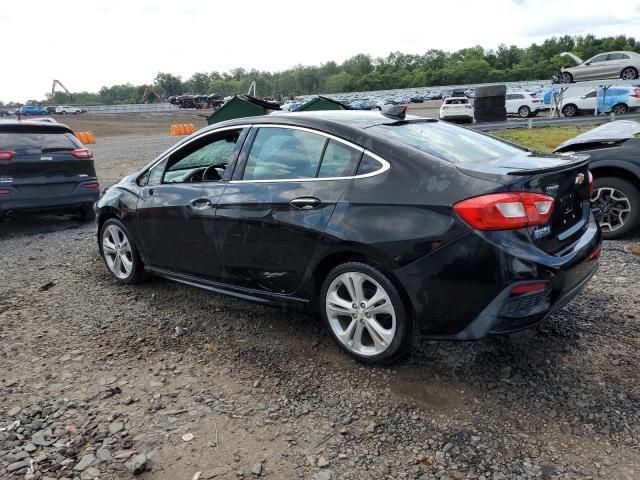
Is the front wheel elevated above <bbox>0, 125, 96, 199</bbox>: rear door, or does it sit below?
below

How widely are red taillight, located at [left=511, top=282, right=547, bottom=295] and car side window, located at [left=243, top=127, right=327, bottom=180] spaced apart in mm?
1476

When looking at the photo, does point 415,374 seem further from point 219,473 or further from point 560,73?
point 560,73

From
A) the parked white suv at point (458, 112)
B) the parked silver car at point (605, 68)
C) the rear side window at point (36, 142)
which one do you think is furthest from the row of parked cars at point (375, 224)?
A: the parked white suv at point (458, 112)

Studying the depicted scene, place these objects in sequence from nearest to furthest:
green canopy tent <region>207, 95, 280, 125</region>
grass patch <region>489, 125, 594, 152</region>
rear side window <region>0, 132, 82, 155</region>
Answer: rear side window <region>0, 132, 82, 155</region>
green canopy tent <region>207, 95, 280, 125</region>
grass patch <region>489, 125, 594, 152</region>

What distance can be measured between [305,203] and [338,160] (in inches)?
13.9

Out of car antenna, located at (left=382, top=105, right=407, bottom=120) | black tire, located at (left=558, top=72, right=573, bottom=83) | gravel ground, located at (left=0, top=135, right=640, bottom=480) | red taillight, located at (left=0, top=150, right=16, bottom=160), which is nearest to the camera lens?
gravel ground, located at (left=0, top=135, right=640, bottom=480)

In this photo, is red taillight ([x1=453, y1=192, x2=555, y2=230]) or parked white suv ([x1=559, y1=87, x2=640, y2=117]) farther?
parked white suv ([x1=559, y1=87, x2=640, y2=117])

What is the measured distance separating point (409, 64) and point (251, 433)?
5996 inches

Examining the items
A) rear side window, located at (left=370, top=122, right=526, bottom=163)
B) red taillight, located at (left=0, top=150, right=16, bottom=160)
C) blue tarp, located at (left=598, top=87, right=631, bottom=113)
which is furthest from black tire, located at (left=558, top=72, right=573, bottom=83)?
red taillight, located at (left=0, top=150, right=16, bottom=160)

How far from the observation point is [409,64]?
145500 mm

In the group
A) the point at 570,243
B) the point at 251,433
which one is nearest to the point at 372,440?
the point at 251,433

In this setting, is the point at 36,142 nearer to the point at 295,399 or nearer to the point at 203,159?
the point at 203,159

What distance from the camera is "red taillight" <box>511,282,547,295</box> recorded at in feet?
9.69

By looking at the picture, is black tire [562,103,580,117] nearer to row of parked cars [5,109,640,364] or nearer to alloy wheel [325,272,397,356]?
row of parked cars [5,109,640,364]
